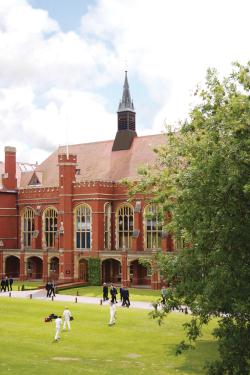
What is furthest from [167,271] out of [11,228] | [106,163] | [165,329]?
[11,228]

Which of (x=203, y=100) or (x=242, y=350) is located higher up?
(x=203, y=100)

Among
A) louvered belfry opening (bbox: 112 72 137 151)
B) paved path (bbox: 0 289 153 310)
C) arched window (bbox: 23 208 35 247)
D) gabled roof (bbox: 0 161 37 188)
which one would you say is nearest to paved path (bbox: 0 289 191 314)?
paved path (bbox: 0 289 153 310)

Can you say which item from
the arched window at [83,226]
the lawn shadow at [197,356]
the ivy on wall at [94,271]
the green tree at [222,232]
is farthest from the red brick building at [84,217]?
the green tree at [222,232]

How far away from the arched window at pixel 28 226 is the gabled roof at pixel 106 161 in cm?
361

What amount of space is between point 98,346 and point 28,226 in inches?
1561

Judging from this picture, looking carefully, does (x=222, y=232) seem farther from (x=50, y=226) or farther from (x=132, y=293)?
(x=50, y=226)

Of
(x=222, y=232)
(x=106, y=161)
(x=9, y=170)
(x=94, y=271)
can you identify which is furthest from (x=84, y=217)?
(x=222, y=232)

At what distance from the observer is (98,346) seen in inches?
956

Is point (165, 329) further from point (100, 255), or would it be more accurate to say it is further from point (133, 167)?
point (133, 167)

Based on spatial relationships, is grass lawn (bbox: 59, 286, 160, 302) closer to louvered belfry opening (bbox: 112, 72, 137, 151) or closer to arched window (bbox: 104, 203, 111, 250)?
arched window (bbox: 104, 203, 111, 250)

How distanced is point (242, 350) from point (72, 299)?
2863 centimetres

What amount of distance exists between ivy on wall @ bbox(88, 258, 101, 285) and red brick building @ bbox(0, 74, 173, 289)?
0.72 meters

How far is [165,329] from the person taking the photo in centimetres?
2859

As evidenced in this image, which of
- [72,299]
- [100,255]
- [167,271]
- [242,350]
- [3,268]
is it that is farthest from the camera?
[3,268]
